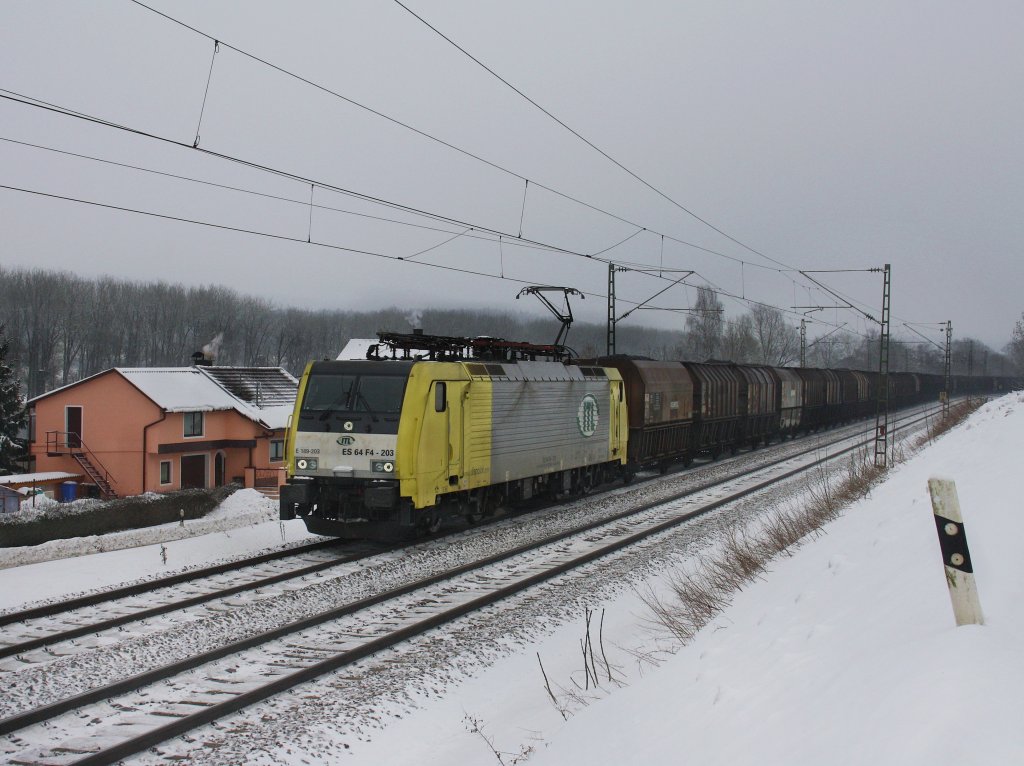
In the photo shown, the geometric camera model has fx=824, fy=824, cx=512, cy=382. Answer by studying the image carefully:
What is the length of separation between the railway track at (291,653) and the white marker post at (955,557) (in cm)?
541

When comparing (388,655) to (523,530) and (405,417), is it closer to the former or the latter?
(405,417)

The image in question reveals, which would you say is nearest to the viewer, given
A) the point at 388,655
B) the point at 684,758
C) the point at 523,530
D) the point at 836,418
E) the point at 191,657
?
the point at 684,758

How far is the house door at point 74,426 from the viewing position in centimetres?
3938

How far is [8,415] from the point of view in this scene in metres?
40.3

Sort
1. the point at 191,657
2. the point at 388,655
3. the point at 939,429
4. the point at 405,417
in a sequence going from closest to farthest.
Answer: 1. the point at 191,657
2. the point at 388,655
3. the point at 405,417
4. the point at 939,429

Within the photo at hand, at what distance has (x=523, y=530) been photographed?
49.9 feet

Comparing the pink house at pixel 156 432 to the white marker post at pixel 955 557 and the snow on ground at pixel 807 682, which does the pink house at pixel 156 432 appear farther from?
the white marker post at pixel 955 557

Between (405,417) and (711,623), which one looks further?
(405,417)

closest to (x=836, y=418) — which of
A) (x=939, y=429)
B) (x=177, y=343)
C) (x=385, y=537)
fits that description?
(x=939, y=429)

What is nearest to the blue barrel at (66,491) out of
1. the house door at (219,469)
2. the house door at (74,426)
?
the house door at (74,426)

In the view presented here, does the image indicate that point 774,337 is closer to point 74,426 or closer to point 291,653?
point 74,426

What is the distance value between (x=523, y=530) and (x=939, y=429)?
24379 millimetres

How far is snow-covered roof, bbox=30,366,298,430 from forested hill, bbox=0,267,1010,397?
26.7 meters

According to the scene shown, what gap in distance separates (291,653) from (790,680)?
5.06 metres
